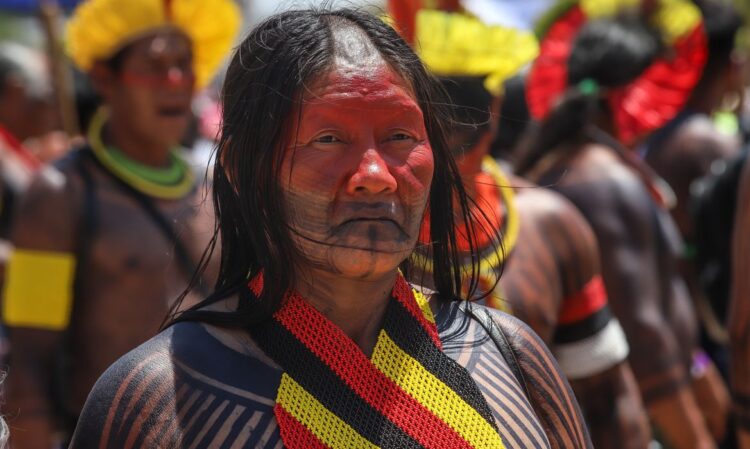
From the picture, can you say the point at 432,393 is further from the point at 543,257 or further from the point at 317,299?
the point at 543,257

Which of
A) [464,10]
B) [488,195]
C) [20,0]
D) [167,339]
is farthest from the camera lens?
[20,0]

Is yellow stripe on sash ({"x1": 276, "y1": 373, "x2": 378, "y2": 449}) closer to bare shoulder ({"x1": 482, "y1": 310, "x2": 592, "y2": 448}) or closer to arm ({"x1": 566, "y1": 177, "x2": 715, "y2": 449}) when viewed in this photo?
bare shoulder ({"x1": 482, "y1": 310, "x2": 592, "y2": 448})

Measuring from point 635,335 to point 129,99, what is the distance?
207 centimetres

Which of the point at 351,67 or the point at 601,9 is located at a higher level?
the point at 351,67

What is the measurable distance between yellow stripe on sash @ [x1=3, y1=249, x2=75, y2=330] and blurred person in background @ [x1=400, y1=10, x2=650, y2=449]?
1.39 m

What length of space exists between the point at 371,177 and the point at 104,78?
320 centimetres

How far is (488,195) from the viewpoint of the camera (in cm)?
391

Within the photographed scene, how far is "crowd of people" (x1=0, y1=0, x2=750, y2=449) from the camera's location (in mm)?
2055

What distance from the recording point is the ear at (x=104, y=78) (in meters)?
4.98

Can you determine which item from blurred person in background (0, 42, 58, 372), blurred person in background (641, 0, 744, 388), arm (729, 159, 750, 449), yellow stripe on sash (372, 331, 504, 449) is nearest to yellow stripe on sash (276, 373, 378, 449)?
yellow stripe on sash (372, 331, 504, 449)

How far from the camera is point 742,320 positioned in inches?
164

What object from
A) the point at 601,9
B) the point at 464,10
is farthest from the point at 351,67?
the point at 601,9

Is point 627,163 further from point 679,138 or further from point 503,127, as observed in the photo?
point 503,127

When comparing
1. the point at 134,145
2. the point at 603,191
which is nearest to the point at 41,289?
the point at 134,145
